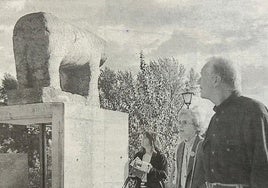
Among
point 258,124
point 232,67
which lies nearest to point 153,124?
point 232,67

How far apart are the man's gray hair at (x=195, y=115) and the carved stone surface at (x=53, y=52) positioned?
1122mm

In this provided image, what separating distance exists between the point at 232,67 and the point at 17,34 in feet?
6.48

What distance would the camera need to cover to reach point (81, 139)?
451 cm

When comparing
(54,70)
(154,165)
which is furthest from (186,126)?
(54,70)

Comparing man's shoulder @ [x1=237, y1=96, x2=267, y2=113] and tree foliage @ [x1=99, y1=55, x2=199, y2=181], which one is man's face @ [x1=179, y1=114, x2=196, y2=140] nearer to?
tree foliage @ [x1=99, y1=55, x2=199, y2=181]

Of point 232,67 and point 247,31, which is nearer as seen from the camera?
point 232,67

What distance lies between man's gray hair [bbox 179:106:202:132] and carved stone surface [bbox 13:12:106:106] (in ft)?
3.68

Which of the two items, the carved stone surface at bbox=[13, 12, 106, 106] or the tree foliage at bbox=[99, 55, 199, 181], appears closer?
the tree foliage at bbox=[99, 55, 199, 181]

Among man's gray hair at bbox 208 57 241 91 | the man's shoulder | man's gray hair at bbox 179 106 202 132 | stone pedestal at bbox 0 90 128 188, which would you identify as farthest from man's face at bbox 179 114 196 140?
stone pedestal at bbox 0 90 128 188

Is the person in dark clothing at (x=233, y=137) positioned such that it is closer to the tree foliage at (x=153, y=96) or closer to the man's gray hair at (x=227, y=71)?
the man's gray hair at (x=227, y=71)

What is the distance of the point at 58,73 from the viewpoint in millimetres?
4676

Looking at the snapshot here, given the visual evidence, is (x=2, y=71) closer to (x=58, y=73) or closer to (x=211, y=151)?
(x=58, y=73)

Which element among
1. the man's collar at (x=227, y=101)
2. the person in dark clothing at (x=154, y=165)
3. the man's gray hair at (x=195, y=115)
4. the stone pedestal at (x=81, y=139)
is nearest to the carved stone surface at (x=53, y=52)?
the stone pedestal at (x=81, y=139)

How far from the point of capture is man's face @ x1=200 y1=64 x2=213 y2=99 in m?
3.48
